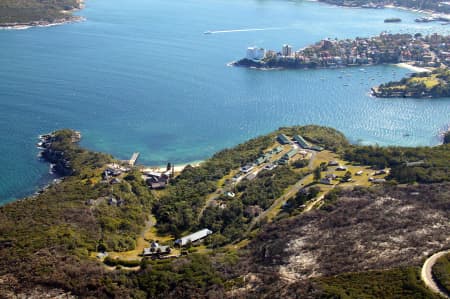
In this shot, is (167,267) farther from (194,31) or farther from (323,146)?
(194,31)

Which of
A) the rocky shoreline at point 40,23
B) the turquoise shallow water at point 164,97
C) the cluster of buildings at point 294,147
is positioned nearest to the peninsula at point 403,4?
the turquoise shallow water at point 164,97

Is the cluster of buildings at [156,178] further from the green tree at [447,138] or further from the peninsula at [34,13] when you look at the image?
the peninsula at [34,13]

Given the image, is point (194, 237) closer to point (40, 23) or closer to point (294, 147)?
point (294, 147)

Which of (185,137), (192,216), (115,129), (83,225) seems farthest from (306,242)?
(115,129)

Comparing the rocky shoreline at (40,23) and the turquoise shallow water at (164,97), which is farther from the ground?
the rocky shoreline at (40,23)

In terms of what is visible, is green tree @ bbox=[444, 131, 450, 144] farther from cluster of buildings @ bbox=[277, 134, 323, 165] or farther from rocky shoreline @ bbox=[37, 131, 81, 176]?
rocky shoreline @ bbox=[37, 131, 81, 176]

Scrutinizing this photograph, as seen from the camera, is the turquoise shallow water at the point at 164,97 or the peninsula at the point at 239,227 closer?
the peninsula at the point at 239,227
